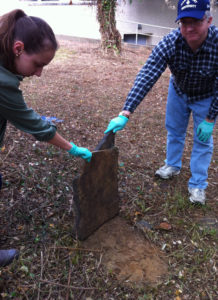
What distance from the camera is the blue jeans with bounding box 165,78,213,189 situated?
2385 millimetres

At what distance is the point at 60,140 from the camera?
169 centimetres

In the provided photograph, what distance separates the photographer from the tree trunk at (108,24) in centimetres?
727

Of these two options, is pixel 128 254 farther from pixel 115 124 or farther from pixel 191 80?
pixel 191 80

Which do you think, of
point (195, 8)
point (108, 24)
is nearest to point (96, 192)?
point (195, 8)

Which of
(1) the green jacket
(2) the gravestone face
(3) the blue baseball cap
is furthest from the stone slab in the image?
(3) the blue baseball cap

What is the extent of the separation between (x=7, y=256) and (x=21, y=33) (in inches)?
55.7

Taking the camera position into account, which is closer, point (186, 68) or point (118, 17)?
point (186, 68)

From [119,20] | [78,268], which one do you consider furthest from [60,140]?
[119,20]

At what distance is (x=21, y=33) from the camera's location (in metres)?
1.30

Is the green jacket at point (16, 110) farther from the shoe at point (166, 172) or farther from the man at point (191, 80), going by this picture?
the shoe at point (166, 172)

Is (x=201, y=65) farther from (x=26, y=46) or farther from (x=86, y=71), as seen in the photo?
(x=86, y=71)

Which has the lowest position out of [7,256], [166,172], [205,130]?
[166,172]

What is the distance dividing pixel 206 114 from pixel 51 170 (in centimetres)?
160

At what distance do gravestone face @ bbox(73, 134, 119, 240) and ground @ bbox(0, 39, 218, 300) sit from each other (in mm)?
131
